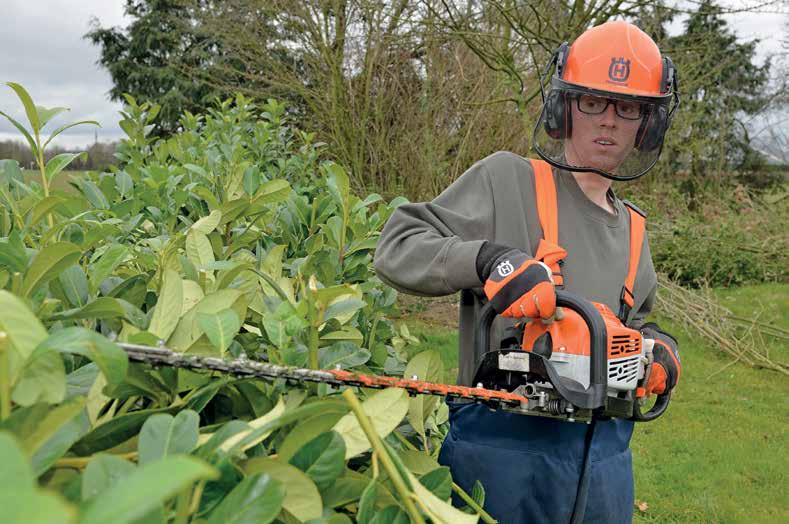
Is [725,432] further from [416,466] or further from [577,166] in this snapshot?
[416,466]

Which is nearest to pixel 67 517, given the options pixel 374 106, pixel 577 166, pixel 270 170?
pixel 577 166

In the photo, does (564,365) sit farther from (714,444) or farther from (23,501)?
(714,444)

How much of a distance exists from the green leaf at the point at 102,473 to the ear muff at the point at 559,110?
6.47 ft

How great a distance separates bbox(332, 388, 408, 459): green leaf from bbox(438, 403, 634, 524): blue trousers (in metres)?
1.13

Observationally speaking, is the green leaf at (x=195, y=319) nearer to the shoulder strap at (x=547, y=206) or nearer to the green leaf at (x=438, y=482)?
the green leaf at (x=438, y=482)

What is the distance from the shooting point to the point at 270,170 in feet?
14.9

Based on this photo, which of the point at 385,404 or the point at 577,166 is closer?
the point at 385,404

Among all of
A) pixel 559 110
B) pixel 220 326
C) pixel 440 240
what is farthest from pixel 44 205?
pixel 559 110

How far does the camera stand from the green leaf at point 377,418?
3.01ft

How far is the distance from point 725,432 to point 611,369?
525cm

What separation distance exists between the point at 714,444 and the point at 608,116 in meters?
4.84

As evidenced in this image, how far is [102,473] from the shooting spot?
0.65 meters

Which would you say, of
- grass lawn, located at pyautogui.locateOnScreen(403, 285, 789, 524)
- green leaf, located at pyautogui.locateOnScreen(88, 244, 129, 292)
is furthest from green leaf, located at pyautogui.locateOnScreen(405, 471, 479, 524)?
grass lawn, located at pyautogui.locateOnScreen(403, 285, 789, 524)

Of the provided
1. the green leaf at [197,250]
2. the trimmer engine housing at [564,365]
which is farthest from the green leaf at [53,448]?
the trimmer engine housing at [564,365]
